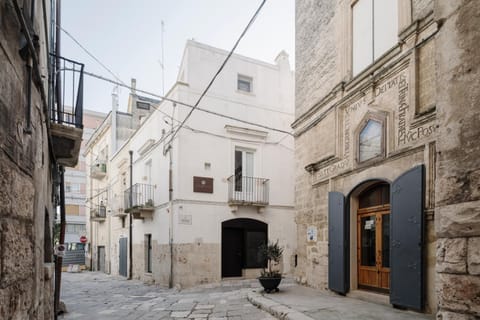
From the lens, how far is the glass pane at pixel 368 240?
667 centimetres

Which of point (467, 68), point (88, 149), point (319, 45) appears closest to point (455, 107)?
point (467, 68)

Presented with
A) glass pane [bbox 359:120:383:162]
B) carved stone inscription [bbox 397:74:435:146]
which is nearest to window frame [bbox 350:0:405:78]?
carved stone inscription [bbox 397:74:435:146]

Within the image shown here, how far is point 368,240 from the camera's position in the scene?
6.80 metres

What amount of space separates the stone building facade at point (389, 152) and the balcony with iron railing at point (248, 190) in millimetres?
3319

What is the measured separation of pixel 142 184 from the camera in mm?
14188

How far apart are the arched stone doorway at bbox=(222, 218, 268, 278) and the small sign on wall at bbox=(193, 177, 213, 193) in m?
1.37

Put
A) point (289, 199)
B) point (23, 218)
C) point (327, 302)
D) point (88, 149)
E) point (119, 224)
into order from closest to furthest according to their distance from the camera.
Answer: point (23, 218) < point (327, 302) < point (289, 199) < point (119, 224) < point (88, 149)

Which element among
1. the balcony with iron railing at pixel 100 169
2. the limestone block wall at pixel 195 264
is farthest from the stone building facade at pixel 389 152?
the balcony with iron railing at pixel 100 169

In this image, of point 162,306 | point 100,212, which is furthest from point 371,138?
point 100,212

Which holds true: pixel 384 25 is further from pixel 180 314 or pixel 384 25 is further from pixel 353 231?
pixel 180 314

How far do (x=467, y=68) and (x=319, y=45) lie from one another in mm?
6895

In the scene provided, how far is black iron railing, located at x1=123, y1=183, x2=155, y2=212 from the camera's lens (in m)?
13.7

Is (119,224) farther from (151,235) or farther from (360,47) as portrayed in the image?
(360,47)

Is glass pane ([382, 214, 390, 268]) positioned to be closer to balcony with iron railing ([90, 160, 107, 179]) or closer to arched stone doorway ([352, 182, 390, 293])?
arched stone doorway ([352, 182, 390, 293])
